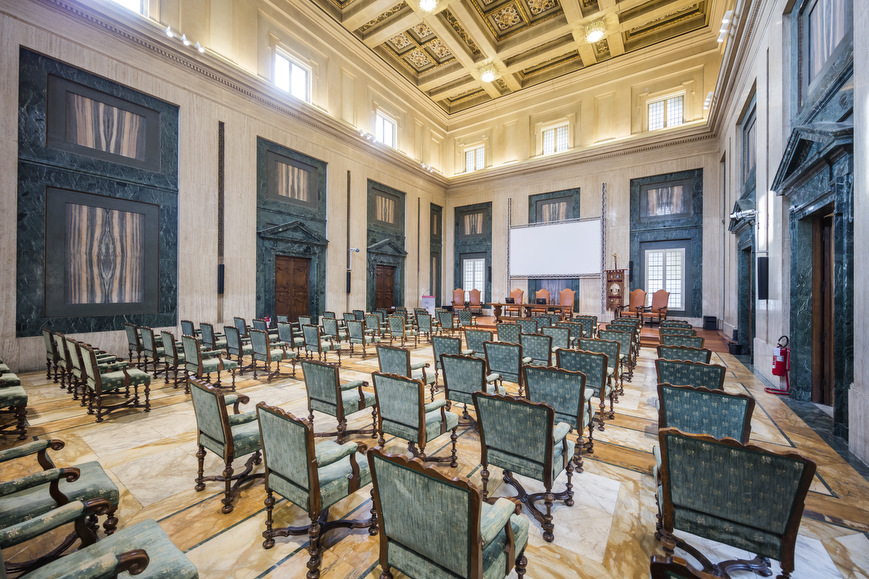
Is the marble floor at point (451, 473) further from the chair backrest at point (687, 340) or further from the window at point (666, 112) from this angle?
the window at point (666, 112)

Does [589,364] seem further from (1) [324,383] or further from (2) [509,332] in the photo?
(1) [324,383]

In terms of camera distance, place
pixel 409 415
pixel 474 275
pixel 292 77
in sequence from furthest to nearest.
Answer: pixel 474 275, pixel 292 77, pixel 409 415

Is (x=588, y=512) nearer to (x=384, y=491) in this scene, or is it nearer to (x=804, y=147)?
(x=384, y=491)

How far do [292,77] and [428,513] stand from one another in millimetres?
13887

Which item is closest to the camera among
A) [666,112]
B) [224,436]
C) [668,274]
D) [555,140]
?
[224,436]

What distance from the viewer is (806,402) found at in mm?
4992

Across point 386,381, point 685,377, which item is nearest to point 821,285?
point 685,377

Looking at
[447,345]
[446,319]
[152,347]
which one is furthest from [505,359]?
[152,347]

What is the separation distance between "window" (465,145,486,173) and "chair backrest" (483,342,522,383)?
600 inches

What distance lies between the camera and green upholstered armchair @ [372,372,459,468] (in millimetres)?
2852

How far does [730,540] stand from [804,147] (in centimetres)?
552

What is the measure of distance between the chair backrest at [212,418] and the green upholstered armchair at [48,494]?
594 millimetres

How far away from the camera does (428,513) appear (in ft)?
4.84

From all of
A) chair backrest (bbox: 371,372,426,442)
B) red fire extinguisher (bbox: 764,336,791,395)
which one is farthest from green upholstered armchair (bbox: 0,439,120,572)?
red fire extinguisher (bbox: 764,336,791,395)
